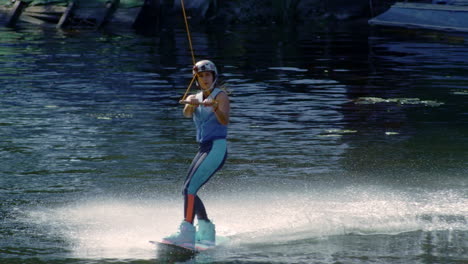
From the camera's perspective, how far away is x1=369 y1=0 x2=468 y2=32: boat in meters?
40.1

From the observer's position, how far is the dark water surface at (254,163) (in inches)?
346

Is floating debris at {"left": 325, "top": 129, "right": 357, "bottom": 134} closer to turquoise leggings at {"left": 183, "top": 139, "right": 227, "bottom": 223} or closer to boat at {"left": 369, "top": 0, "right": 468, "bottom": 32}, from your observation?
turquoise leggings at {"left": 183, "top": 139, "right": 227, "bottom": 223}

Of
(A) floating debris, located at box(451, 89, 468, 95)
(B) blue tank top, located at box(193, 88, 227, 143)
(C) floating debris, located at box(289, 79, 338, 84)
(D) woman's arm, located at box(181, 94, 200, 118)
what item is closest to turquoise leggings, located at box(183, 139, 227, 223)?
(B) blue tank top, located at box(193, 88, 227, 143)

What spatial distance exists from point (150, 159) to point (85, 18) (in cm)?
3438

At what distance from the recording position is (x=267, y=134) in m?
15.3

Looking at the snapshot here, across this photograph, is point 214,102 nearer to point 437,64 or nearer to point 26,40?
point 437,64

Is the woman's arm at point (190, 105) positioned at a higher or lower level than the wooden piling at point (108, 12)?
higher

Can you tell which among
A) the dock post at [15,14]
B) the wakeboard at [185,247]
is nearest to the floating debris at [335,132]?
the wakeboard at [185,247]

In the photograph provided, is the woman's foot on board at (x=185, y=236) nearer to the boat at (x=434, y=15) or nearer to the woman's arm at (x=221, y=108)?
the woman's arm at (x=221, y=108)

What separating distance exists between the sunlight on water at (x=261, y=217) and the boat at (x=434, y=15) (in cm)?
3054

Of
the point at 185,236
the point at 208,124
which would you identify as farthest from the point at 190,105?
the point at 185,236

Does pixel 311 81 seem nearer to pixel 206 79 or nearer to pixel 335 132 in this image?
pixel 335 132

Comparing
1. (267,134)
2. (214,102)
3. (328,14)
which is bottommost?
(328,14)

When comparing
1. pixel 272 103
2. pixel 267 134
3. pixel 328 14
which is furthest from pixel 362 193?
pixel 328 14
